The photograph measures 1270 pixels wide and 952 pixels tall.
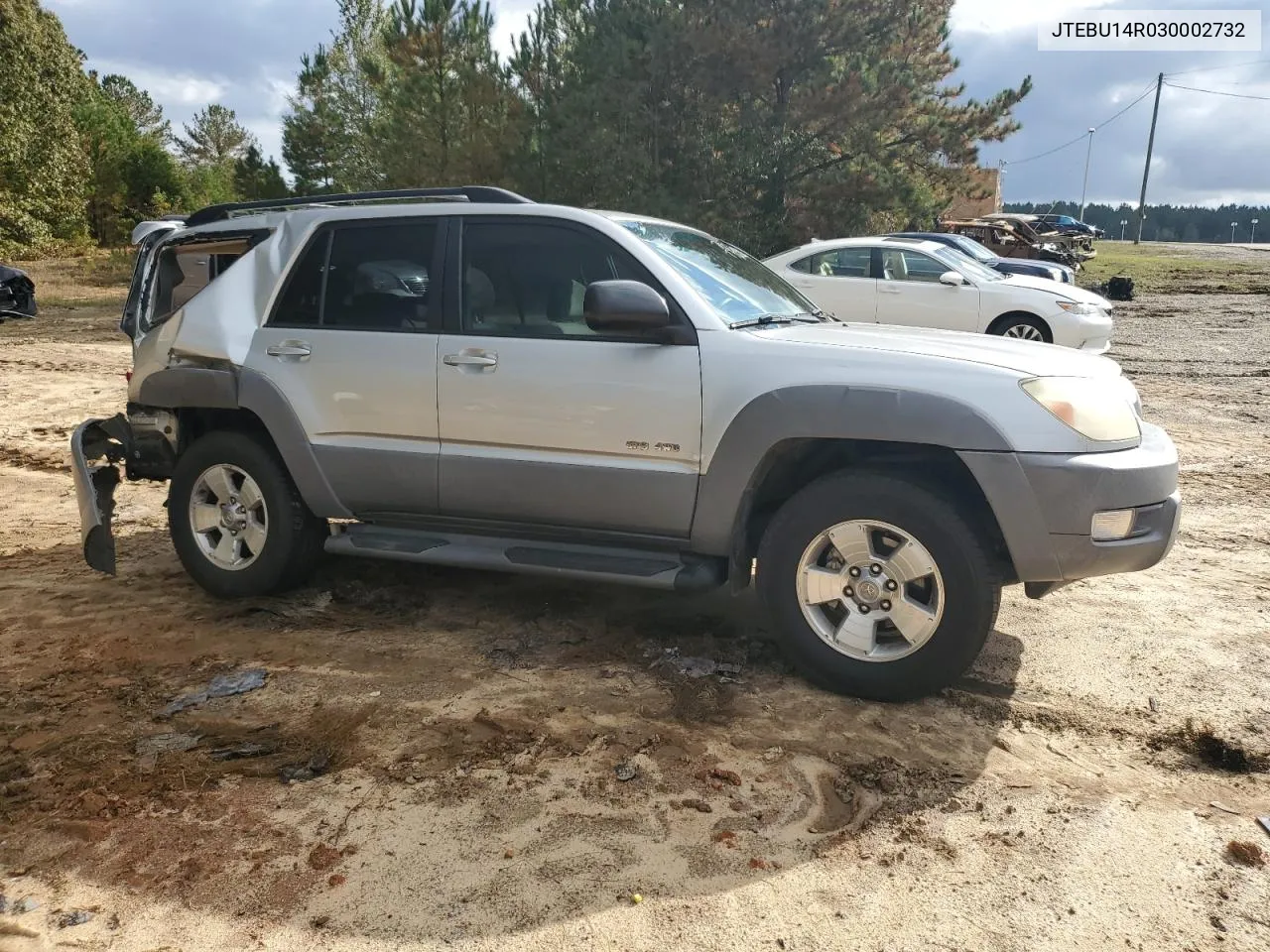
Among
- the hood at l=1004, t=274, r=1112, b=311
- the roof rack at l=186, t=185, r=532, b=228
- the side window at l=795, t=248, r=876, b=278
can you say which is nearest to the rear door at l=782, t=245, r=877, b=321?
the side window at l=795, t=248, r=876, b=278

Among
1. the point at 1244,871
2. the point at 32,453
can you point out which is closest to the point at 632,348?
the point at 1244,871

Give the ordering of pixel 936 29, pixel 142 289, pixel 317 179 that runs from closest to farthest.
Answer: pixel 142 289 → pixel 936 29 → pixel 317 179

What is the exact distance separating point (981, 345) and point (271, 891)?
10.1 feet

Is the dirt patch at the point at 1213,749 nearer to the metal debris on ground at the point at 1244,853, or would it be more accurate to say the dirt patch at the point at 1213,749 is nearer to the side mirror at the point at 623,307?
the metal debris on ground at the point at 1244,853

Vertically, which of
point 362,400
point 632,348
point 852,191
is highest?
point 852,191

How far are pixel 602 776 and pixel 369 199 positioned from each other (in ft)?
9.76

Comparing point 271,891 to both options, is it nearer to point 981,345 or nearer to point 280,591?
point 280,591

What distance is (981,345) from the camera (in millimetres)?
3830

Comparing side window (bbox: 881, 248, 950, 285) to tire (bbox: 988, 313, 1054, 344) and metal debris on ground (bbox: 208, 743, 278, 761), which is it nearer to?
tire (bbox: 988, 313, 1054, 344)

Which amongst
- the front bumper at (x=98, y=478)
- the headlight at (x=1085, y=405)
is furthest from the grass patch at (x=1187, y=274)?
the front bumper at (x=98, y=478)

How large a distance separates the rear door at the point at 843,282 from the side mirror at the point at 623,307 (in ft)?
28.4

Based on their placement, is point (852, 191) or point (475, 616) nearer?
point (475, 616)

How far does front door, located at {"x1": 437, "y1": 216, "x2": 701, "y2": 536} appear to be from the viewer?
3820 millimetres

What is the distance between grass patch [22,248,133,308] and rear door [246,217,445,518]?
62.8ft
